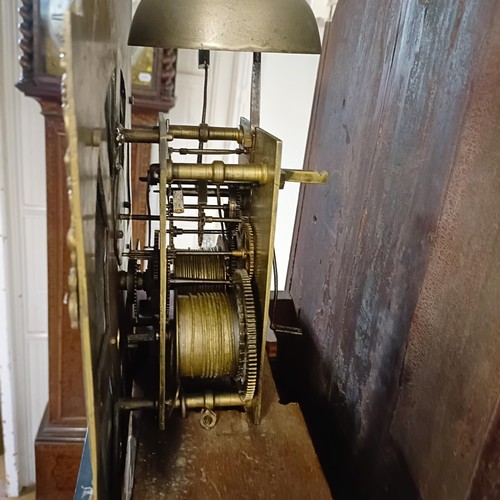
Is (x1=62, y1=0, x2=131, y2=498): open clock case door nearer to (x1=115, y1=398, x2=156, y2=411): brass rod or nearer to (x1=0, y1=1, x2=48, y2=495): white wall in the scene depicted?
(x1=115, y1=398, x2=156, y2=411): brass rod

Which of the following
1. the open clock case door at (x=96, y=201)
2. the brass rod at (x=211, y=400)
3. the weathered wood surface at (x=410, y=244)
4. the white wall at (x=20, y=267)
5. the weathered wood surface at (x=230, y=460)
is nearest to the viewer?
the open clock case door at (x=96, y=201)

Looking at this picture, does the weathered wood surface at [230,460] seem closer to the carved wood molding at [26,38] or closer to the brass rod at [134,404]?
the brass rod at [134,404]

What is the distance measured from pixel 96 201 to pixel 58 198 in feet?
4.29

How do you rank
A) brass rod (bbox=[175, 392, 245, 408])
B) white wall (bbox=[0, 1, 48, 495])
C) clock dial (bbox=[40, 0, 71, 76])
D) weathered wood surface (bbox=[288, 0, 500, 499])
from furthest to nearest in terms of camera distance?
white wall (bbox=[0, 1, 48, 495]) < clock dial (bbox=[40, 0, 71, 76]) < brass rod (bbox=[175, 392, 245, 408]) < weathered wood surface (bbox=[288, 0, 500, 499])

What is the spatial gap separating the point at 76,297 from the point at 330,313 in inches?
31.7

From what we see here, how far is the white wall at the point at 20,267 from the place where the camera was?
1900 mm

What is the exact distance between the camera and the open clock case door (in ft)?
1.61

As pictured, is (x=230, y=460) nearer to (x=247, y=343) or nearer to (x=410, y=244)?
(x=247, y=343)

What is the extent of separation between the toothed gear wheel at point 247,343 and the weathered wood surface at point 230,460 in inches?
2.9

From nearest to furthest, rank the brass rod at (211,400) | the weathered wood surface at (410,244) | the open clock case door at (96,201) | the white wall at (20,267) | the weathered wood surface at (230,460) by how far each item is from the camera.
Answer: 1. the open clock case door at (96,201)
2. the weathered wood surface at (410,244)
3. the weathered wood surface at (230,460)
4. the brass rod at (211,400)
5. the white wall at (20,267)

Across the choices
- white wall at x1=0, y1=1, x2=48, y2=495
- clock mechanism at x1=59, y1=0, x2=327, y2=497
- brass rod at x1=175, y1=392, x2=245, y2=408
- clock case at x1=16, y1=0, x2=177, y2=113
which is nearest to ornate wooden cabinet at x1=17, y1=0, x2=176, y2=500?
clock case at x1=16, y1=0, x2=177, y2=113

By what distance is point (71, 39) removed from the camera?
1.50 ft

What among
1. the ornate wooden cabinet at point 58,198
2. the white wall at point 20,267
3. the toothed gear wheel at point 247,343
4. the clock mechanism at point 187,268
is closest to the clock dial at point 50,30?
the ornate wooden cabinet at point 58,198

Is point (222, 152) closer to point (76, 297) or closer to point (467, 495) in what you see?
point (76, 297)
